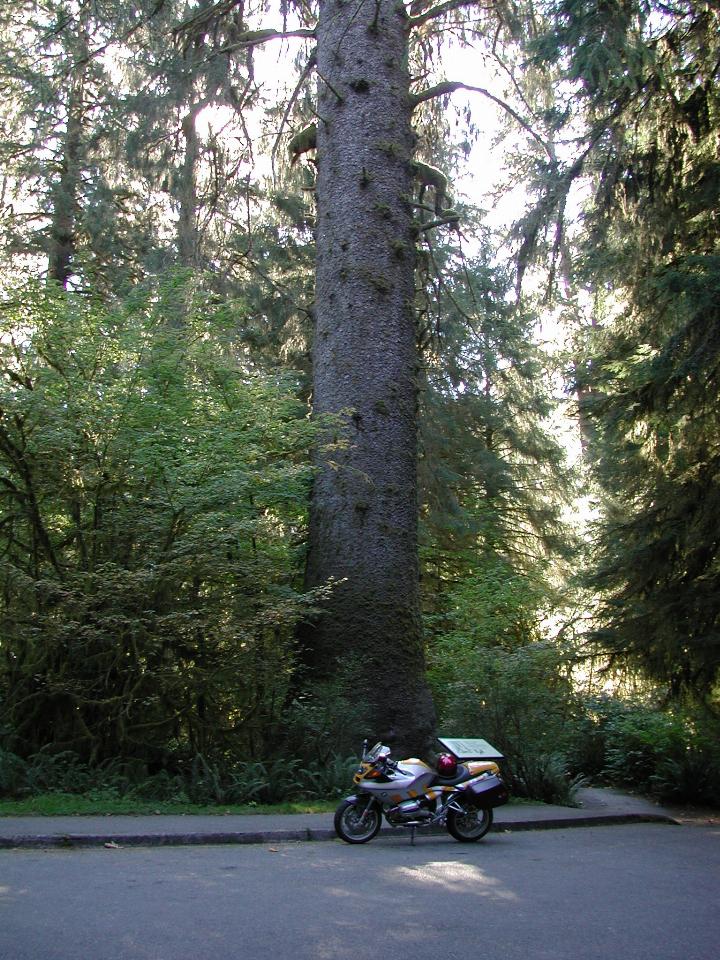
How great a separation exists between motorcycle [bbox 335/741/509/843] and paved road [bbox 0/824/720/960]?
0.25m

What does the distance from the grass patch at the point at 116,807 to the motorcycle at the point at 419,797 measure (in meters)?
1.26

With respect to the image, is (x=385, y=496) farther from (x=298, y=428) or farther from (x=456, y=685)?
(x=456, y=685)

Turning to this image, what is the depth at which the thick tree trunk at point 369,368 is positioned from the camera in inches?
469

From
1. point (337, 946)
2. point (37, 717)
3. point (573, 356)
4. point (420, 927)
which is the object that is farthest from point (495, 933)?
point (573, 356)

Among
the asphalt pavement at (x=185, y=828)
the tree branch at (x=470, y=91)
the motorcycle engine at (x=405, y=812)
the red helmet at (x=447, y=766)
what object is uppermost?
the tree branch at (x=470, y=91)

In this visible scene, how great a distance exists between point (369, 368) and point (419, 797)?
593cm

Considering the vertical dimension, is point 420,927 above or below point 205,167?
below

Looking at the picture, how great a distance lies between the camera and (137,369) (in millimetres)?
11602

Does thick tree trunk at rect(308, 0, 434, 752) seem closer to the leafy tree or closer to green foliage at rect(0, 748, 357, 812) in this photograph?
green foliage at rect(0, 748, 357, 812)

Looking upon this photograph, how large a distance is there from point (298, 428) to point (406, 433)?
166 centimetres

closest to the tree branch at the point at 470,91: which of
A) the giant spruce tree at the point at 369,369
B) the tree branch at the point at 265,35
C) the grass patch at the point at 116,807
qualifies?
Answer: the giant spruce tree at the point at 369,369

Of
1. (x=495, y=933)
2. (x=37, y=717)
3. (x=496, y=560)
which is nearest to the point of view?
(x=495, y=933)

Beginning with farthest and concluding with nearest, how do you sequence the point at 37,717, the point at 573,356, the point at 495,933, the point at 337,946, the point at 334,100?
the point at 573,356
the point at 334,100
the point at 37,717
the point at 495,933
the point at 337,946

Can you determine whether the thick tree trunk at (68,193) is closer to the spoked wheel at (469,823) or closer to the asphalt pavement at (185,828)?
the asphalt pavement at (185,828)
